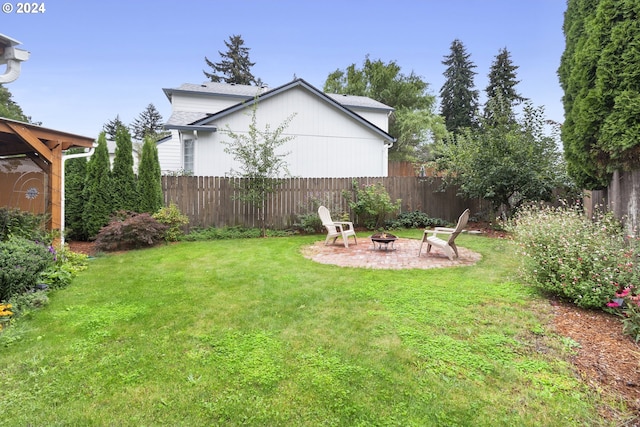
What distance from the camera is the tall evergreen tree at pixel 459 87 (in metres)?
34.3

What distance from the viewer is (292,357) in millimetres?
2584

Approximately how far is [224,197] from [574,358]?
873cm

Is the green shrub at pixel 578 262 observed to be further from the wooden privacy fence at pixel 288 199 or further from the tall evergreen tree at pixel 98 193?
the tall evergreen tree at pixel 98 193

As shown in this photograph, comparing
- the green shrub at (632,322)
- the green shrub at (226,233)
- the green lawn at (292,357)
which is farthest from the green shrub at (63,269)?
the green shrub at (632,322)

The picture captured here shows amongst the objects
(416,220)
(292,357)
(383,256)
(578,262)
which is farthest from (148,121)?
(578,262)

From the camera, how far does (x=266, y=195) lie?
969 cm

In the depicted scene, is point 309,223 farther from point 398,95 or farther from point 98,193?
point 398,95

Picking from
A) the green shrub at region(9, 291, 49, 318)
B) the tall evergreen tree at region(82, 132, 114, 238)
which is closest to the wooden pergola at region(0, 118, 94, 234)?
the tall evergreen tree at region(82, 132, 114, 238)

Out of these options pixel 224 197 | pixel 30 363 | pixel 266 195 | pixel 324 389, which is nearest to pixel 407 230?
pixel 266 195

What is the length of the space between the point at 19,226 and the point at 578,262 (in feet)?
26.8

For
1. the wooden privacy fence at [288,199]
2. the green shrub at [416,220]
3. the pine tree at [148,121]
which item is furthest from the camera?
the pine tree at [148,121]

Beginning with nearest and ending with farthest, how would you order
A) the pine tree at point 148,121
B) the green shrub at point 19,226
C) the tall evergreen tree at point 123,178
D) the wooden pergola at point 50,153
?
the green shrub at point 19,226 → the wooden pergola at point 50,153 → the tall evergreen tree at point 123,178 → the pine tree at point 148,121

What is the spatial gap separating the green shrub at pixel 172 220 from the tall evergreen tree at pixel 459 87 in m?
32.8

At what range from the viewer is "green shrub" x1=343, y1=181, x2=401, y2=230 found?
33.5ft
